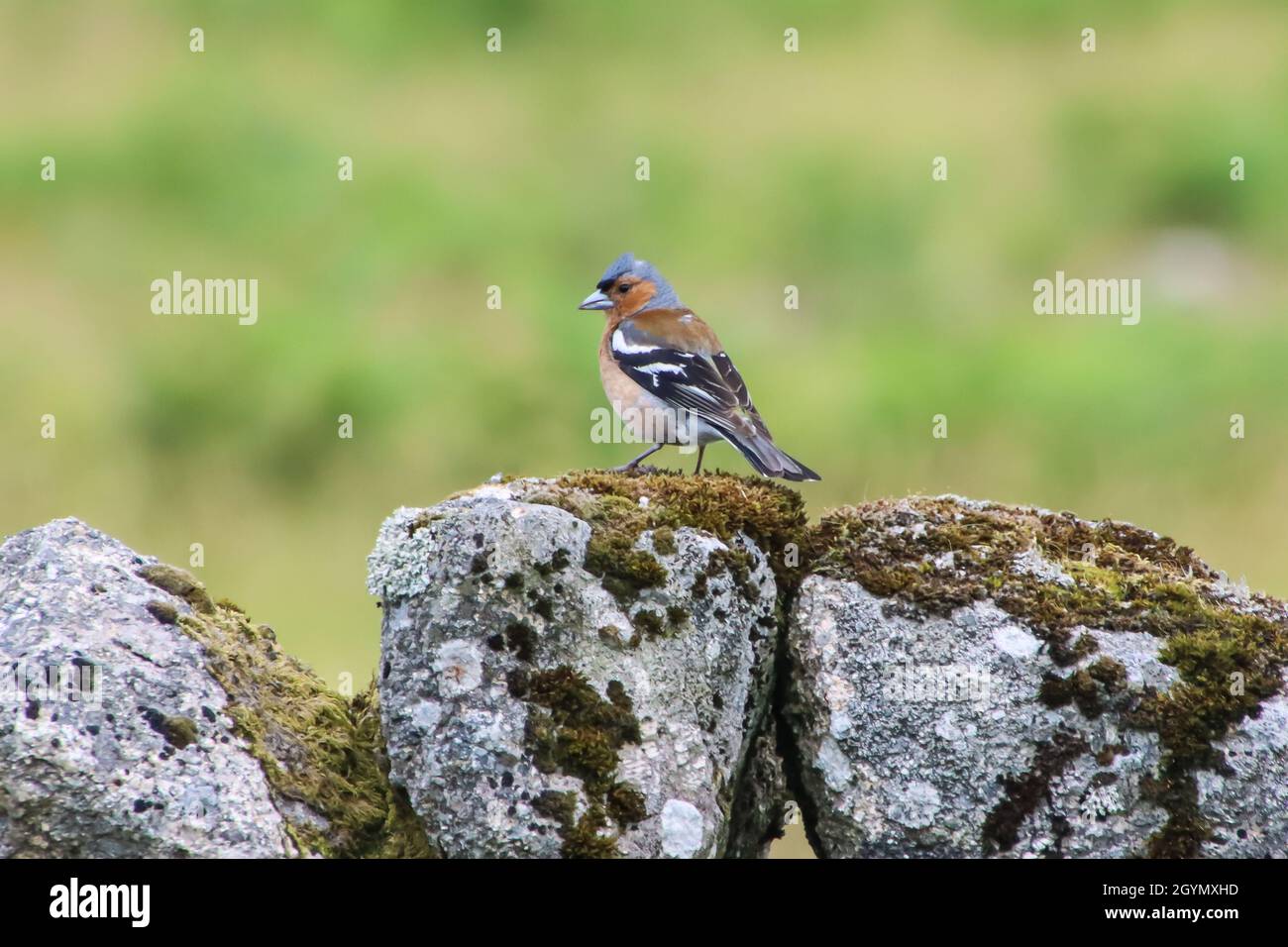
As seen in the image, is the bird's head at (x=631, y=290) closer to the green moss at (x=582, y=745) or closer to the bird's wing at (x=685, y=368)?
the bird's wing at (x=685, y=368)

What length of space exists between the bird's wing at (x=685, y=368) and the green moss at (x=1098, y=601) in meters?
2.03

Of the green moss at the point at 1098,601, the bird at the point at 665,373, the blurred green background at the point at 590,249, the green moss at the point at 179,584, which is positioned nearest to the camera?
the green moss at the point at 1098,601

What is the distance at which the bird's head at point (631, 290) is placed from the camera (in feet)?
34.2

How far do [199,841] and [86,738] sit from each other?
0.54 metres

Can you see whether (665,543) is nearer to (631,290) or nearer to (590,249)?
(631,290)

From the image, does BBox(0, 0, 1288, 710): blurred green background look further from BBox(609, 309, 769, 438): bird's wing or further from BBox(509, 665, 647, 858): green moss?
BBox(509, 665, 647, 858): green moss

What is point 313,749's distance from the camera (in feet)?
20.7

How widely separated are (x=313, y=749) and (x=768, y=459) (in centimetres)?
287

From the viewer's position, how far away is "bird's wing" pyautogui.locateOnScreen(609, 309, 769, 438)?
897 centimetres

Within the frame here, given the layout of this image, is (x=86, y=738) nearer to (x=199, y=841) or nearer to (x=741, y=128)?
(x=199, y=841)

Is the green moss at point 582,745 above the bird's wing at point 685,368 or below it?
below

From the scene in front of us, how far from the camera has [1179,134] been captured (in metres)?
25.4

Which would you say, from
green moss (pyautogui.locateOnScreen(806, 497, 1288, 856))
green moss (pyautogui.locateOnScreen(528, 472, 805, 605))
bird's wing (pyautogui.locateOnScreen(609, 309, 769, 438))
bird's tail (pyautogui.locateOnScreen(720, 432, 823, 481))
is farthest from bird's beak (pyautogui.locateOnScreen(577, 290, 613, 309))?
green moss (pyautogui.locateOnScreen(806, 497, 1288, 856))

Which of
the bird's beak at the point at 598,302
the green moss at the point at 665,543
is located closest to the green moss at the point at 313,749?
the green moss at the point at 665,543
